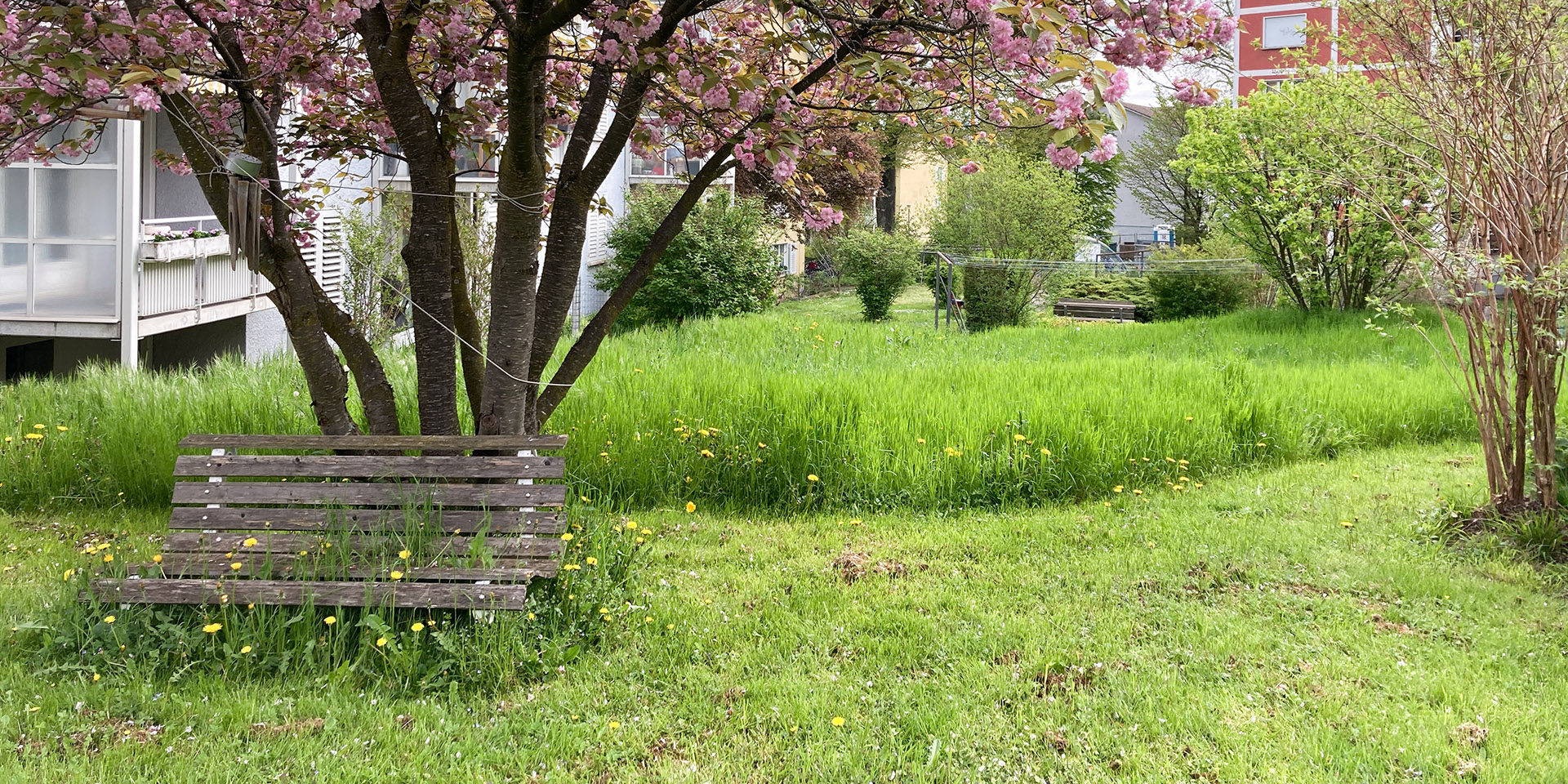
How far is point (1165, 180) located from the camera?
37.7m

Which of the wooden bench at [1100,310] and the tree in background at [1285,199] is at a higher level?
the tree in background at [1285,199]

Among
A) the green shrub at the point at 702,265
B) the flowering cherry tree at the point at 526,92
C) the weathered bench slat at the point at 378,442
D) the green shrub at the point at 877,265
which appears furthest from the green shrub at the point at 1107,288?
the weathered bench slat at the point at 378,442

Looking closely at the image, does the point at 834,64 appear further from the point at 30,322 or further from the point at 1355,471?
the point at 30,322

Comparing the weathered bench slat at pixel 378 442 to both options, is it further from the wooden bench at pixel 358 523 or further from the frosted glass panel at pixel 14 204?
the frosted glass panel at pixel 14 204

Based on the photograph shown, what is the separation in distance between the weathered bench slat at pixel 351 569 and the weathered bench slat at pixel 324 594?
6cm

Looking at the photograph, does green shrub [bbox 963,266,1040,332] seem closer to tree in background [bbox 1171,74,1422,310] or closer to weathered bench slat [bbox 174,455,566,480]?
tree in background [bbox 1171,74,1422,310]

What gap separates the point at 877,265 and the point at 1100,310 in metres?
4.44

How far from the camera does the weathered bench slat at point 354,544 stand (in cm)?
427

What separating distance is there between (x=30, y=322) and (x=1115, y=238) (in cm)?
4008

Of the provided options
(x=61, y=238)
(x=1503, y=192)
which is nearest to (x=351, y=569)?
(x=1503, y=192)

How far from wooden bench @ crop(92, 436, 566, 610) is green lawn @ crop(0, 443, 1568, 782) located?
410mm

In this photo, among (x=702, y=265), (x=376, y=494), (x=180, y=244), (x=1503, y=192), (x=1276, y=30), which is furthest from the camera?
(x=1276, y=30)

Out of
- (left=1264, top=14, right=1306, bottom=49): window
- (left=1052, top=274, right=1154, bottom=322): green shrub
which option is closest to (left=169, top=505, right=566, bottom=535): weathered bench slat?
(left=1052, top=274, right=1154, bottom=322): green shrub

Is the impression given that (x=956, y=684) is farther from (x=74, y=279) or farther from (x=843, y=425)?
(x=74, y=279)
